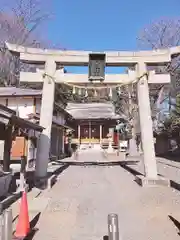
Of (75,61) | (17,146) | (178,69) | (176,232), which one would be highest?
(178,69)

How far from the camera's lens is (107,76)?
12.8 m

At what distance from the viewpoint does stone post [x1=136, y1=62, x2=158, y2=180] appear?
39.0 feet

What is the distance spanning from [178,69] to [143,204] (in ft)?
106

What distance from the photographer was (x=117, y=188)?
1136 cm

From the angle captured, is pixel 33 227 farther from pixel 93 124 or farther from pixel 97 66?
pixel 93 124

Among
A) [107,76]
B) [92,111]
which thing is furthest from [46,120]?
[92,111]

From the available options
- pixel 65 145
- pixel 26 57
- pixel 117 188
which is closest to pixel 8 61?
pixel 65 145

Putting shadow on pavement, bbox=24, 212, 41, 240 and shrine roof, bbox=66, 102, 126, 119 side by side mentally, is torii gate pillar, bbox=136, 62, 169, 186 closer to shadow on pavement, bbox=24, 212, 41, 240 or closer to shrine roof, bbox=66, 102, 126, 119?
shadow on pavement, bbox=24, 212, 41, 240

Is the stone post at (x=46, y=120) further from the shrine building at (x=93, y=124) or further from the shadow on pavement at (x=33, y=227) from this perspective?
the shrine building at (x=93, y=124)

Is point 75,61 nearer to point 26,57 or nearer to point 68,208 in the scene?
point 26,57

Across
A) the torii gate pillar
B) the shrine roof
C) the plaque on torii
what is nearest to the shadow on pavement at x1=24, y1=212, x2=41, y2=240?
the torii gate pillar

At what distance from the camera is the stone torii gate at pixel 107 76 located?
11969mm

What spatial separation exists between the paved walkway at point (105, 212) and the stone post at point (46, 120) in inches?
42.6

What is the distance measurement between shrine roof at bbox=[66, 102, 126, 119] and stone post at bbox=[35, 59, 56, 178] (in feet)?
80.4
